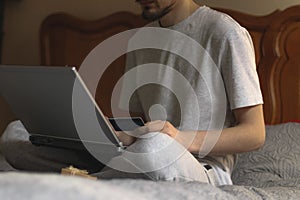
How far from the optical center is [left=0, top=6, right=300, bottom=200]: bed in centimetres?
52

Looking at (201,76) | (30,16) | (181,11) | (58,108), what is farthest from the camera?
(30,16)

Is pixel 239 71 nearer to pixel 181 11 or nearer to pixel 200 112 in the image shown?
pixel 200 112

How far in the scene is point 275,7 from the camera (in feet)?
6.70

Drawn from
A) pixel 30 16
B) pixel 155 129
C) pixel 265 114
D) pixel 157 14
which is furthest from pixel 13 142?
pixel 30 16

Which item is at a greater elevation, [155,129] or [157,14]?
[157,14]

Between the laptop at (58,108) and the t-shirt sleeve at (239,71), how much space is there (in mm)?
348

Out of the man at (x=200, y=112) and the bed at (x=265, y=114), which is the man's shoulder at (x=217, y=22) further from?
the bed at (x=265, y=114)

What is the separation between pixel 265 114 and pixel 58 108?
3.42 feet

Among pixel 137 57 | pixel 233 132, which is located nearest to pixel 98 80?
pixel 137 57

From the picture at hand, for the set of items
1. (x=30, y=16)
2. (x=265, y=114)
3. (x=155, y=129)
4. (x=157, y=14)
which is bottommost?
(x=265, y=114)

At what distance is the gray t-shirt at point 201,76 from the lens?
4.24 feet

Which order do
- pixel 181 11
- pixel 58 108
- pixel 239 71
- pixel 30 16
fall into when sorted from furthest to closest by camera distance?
pixel 30 16 < pixel 181 11 < pixel 239 71 < pixel 58 108

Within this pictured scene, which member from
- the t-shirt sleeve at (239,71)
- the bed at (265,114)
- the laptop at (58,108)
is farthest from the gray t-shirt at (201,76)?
the laptop at (58,108)

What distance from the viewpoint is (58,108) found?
3.53 feet
